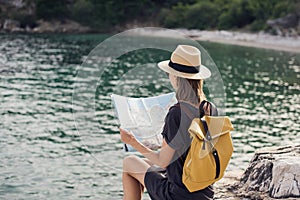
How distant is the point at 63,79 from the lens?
71.3 ft

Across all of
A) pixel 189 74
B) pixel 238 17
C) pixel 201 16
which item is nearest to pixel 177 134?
pixel 189 74

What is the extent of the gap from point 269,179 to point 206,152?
6.48 feet

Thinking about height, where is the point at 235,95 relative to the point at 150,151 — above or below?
below

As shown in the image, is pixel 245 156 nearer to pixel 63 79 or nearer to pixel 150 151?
pixel 150 151

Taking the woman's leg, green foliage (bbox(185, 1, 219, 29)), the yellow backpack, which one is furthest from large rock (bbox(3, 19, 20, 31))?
the yellow backpack

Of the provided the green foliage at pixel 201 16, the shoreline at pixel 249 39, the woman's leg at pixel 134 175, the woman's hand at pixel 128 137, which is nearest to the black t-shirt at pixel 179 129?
the woman's hand at pixel 128 137

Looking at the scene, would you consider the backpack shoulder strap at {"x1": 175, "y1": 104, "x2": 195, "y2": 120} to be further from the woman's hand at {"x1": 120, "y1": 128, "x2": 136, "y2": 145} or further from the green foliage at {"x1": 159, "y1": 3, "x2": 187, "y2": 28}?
the green foliage at {"x1": 159, "y1": 3, "x2": 187, "y2": 28}

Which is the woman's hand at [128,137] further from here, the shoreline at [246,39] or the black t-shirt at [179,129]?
the shoreline at [246,39]

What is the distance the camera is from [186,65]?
4430 mm

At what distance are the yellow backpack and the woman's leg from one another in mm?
578

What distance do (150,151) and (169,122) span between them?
369mm

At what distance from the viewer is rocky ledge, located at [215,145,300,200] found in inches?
224

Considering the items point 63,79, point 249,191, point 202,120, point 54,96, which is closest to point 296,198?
point 249,191

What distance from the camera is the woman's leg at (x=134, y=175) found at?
4.79 metres
